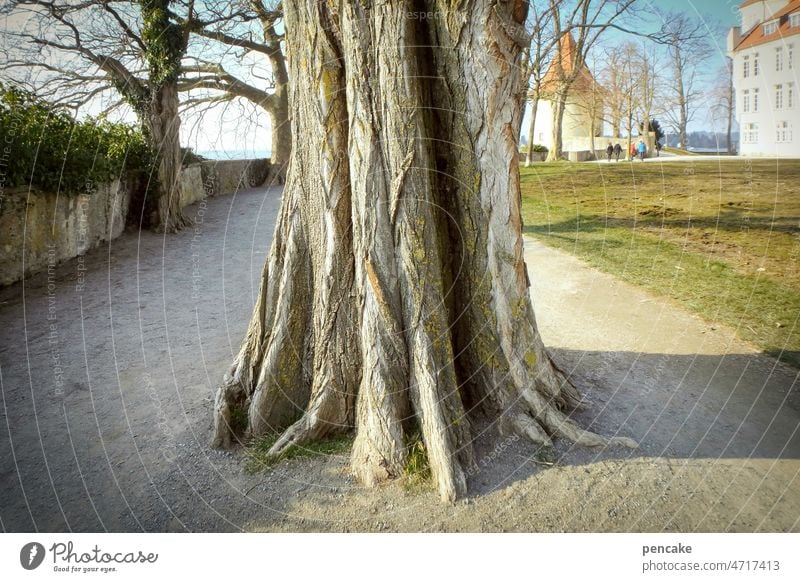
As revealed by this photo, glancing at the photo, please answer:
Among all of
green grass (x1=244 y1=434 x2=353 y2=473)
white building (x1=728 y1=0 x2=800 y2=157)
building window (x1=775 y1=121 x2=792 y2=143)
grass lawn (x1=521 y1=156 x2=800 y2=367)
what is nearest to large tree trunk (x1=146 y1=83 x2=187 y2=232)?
grass lawn (x1=521 y1=156 x2=800 y2=367)

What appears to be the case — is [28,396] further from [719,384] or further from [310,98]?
[719,384]

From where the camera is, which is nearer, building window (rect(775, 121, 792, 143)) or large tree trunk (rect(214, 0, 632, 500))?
large tree trunk (rect(214, 0, 632, 500))

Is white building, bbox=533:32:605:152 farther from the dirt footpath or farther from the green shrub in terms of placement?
the green shrub

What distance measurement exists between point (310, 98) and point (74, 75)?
17.0 ft

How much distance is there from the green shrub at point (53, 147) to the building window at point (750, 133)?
613 centimetres

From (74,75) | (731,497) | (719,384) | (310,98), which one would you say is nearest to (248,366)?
(310,98)

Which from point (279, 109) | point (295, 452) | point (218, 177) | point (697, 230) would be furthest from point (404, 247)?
point (218, 177)

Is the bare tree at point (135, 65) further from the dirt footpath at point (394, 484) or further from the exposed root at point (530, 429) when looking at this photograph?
the exposed root at point (530, 429)

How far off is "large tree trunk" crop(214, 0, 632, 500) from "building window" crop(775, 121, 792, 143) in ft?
6.56

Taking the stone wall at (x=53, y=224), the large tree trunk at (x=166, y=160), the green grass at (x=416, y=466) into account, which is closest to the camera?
the green grass at (x=416, y=466)

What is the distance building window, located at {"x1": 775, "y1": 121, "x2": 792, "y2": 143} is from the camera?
3294 millimetres

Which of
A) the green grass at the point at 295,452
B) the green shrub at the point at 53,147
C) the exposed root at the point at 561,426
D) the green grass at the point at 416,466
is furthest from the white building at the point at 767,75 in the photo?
the green shrub at the point at 53,147

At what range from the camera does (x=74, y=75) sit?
6.18 meters

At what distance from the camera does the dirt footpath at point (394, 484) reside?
97.3 inches
